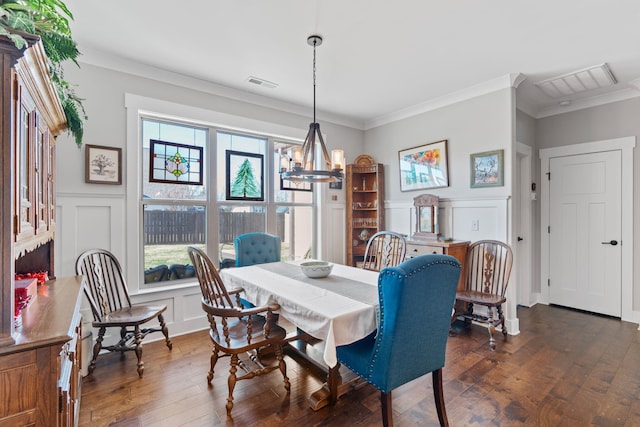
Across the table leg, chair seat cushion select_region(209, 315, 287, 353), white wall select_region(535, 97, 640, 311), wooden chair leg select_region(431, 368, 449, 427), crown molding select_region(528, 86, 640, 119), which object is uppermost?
crown molding select_region(528, 86, 640, 119)

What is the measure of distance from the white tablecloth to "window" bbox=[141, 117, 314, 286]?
93 cm

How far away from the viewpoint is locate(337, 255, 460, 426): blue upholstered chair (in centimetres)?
146

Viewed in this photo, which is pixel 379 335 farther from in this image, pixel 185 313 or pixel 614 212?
pixel 614 212

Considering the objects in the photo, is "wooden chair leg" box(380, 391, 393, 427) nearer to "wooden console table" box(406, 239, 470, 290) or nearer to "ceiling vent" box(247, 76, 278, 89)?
"wooden console table" box(406, 239, 470, 290)

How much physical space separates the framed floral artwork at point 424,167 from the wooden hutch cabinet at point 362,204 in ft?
1.25

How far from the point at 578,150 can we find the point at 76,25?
544 cm

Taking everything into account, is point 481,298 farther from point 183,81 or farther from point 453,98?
point 183,81

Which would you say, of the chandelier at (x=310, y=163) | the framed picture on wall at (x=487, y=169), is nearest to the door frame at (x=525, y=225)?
the framed picture on wall at (x=487, y=169)

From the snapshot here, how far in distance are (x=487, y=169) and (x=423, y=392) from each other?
8.14 feet

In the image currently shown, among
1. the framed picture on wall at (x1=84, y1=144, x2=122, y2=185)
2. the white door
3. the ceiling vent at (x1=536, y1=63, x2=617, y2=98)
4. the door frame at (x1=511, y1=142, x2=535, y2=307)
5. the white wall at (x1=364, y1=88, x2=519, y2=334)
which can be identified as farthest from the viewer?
the door frame at (x1=511, y1=142, x2=535, y2=307)

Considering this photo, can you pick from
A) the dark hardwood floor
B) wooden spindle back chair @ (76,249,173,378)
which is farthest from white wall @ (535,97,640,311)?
wooden spindle back chair @ (76,249,173,378)

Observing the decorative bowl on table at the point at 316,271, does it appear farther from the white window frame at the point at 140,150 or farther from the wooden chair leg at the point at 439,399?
the white window frame at the point at 140,150

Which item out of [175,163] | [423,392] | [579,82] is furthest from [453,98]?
[175,163]

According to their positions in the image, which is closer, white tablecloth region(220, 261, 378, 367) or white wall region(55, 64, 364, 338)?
white tablecloth region(220, 261, 378, 367)
